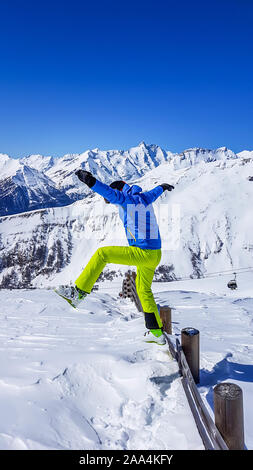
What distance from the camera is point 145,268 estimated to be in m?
4.79

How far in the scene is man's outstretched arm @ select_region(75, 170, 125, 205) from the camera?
4.20 metres

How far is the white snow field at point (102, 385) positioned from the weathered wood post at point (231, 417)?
382 millimetres

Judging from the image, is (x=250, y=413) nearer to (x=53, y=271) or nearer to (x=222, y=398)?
(x=222, y=398)

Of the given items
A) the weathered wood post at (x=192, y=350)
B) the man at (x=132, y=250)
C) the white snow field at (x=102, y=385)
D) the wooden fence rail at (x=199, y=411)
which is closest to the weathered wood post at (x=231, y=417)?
the wooden fence rail at (x=199, y=411)

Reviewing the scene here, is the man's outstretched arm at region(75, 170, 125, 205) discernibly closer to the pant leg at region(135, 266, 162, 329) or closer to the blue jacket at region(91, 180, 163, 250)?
the blue jacket at region(91, 180, 163, 250)

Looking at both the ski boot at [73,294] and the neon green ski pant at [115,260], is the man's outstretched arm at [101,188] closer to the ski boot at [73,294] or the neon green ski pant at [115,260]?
the neon green ski pant at [115,260]

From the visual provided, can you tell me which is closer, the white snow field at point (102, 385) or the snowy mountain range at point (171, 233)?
the white snow field at point (102, 385)

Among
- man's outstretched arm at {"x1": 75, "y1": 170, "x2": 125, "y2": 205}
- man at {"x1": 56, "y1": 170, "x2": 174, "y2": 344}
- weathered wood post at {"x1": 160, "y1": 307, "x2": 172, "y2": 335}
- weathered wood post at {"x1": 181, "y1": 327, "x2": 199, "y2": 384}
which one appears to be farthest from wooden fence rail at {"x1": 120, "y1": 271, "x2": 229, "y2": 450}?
man's outstretched arm at {"x1": 75, "y1": 170, "x2": 125, "y2": 205}

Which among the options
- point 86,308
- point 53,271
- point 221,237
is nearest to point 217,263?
point 221,237

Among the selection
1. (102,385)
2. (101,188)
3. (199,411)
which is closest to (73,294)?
(102,385)

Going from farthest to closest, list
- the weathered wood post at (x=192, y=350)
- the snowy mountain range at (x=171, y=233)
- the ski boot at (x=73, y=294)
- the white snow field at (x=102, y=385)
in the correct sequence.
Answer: the snowy mountain range at (x=171, y=233) < the ski boot at (x=73, y=294) < the weathered wood post at (x=192, y=350) < the white snow field at (x=102, y=385)

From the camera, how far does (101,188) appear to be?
4.29 m

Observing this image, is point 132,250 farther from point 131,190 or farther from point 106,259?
point 131,190

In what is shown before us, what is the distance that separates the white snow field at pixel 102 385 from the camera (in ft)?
9.55
